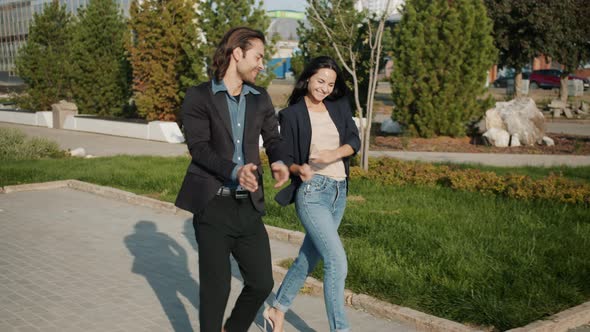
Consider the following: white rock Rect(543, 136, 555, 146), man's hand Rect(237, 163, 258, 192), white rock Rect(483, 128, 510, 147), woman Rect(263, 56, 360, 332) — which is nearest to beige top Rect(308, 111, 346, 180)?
woman Rect(263, 56, 360, 332)

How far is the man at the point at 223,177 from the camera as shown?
3480 mm

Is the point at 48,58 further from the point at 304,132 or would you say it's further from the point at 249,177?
the point at 249,177

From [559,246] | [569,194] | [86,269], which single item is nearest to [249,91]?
[86,269]

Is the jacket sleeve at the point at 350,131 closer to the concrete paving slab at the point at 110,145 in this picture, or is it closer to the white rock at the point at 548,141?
the concrete paving slab at the point at 110,145

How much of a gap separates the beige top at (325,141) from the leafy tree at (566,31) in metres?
24.0

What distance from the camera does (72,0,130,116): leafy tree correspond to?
960 inches

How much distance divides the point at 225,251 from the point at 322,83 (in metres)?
1.28

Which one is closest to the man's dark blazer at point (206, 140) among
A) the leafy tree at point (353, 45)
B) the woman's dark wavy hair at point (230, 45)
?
the woman's dark wavy hair at point (230, 45)

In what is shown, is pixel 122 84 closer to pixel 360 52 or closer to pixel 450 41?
pixel 360 52

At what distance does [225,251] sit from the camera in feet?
11.7

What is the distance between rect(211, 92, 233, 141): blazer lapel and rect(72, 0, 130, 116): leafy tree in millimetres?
21659

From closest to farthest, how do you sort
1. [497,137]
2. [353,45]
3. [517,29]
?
1. [497,137]
2. [353,45]
3. [517,29]

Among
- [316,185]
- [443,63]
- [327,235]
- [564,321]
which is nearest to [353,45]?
[443,63]

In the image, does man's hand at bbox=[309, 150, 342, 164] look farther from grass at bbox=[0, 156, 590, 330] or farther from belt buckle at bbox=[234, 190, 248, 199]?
grass at bbox=[0, 156, 590, 330]
